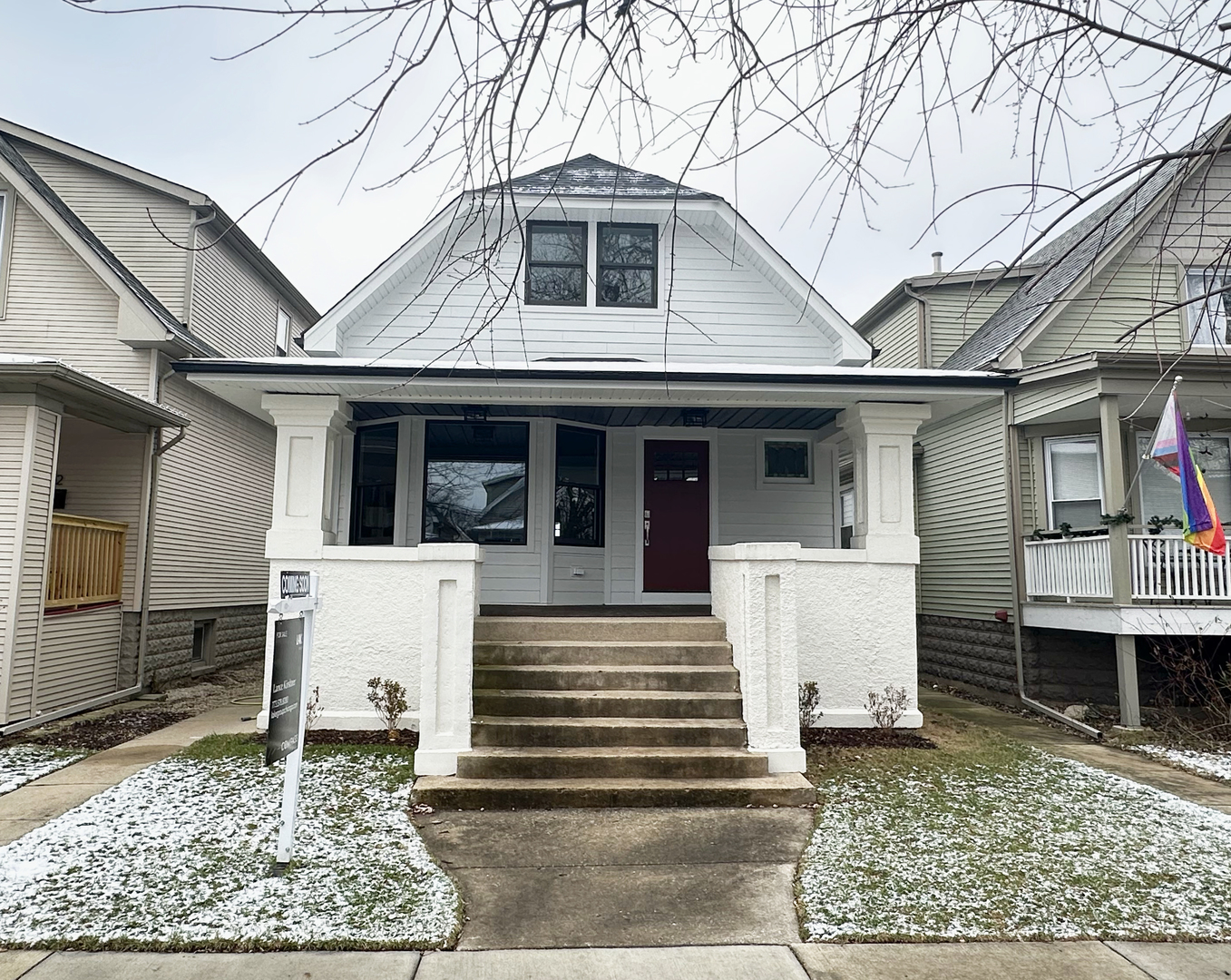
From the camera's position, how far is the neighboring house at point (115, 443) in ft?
25.8

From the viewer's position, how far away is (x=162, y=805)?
5426 millimetres

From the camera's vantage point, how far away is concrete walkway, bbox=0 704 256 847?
5.26 m

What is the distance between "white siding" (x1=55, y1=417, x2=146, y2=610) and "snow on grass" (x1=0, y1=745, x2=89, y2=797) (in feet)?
10.3

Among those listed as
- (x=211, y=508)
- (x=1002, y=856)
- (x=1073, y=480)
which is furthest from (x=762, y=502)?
(x=211, y=508)

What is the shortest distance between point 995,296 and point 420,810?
13.0m

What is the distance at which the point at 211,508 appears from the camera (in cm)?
1213

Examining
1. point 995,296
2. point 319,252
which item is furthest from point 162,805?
point 995,296

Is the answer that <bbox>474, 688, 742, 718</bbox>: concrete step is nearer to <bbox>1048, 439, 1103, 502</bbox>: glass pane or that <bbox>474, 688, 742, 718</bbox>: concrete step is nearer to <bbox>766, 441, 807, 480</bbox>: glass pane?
<bbox>766, 441, 807, 480</bbox>: glass pane

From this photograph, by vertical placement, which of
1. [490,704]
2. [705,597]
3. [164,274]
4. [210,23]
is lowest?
[490,704]

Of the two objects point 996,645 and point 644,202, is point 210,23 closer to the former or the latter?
point 644,202

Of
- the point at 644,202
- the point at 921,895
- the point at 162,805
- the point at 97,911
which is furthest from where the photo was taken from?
the point at 644,202

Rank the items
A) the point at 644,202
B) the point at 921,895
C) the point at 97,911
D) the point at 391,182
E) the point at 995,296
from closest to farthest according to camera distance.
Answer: the point at 391,182 → the point at 97,911 → the point at 921,895 → the point at 644,202 → the point at 995,296

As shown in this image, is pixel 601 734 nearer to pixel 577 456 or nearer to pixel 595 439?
pixel 577 456

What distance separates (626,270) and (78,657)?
7.61 meters
